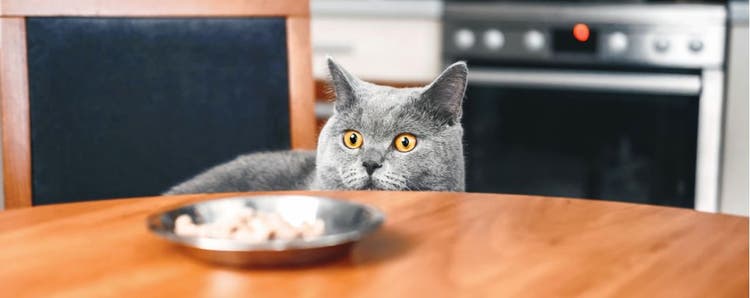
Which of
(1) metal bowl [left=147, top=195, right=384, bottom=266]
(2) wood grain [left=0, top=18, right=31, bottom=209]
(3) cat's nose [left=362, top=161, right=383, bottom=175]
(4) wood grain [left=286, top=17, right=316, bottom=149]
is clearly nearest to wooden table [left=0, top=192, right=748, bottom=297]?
(1) metal bowl [left=147, top=195, right=384, bottom=266]

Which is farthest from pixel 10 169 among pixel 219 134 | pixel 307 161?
pixel 307 161

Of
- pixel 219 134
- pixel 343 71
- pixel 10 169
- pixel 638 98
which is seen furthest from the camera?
pixel 638 98

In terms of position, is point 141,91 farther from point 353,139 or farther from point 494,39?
point 494,39

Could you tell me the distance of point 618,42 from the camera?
8.56 feet

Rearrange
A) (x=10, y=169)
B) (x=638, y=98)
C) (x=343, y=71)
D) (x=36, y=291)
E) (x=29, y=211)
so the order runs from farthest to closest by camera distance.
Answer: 1. (x=638, y=98)
2. (x=10, y=169)
3. (x=343, y=71)
4. (x=29, y=211)
5. (x=36, y=291)

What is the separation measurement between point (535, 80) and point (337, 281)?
2011 mm

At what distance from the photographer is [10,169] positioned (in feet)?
4.86

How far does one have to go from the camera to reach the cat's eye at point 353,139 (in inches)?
50.3

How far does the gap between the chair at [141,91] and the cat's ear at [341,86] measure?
0.32 m

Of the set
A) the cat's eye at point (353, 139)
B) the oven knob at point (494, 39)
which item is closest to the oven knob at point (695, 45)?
the oven knob at point (494, 39)

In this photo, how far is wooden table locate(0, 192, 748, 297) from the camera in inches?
28.4

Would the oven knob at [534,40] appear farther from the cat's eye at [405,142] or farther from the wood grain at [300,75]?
the cat's eye at [405,142]

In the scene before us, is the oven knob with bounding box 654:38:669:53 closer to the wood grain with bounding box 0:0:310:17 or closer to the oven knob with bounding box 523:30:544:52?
the oven knob with bounding box 523:30:544:52

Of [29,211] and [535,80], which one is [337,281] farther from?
[535,80]
